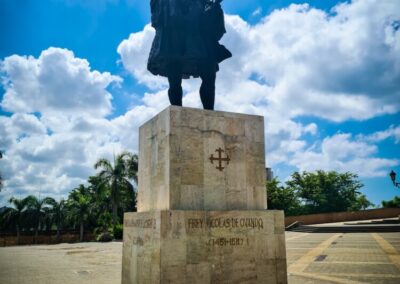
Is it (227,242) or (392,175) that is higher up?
(392,175)

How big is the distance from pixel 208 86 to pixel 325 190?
47.4 m

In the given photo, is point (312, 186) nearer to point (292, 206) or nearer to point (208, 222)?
point (292, 206)

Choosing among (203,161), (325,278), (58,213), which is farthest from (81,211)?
(203,161)

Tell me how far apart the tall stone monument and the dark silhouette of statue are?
0.78m

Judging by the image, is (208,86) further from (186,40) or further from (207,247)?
(207,247)

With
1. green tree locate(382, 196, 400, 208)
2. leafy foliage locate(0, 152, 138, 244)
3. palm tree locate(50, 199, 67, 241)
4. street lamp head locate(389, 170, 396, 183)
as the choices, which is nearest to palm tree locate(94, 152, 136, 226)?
leafy foliage locate(0, 152, 138, 244)

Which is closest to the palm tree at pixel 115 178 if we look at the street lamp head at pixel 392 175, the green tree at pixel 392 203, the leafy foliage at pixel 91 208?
the leafy foliage at pixel 91 208

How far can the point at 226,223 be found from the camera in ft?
17.4

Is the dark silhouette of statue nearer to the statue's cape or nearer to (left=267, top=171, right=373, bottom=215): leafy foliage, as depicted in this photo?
the statue's cape

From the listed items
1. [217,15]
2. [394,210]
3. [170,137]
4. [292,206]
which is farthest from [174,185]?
[292,206]

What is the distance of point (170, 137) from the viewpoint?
208 inches

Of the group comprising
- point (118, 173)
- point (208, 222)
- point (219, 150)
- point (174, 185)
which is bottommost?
point (208, 222)

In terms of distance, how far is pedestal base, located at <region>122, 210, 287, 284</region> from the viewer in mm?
4863

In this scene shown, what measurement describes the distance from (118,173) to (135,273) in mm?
27606
